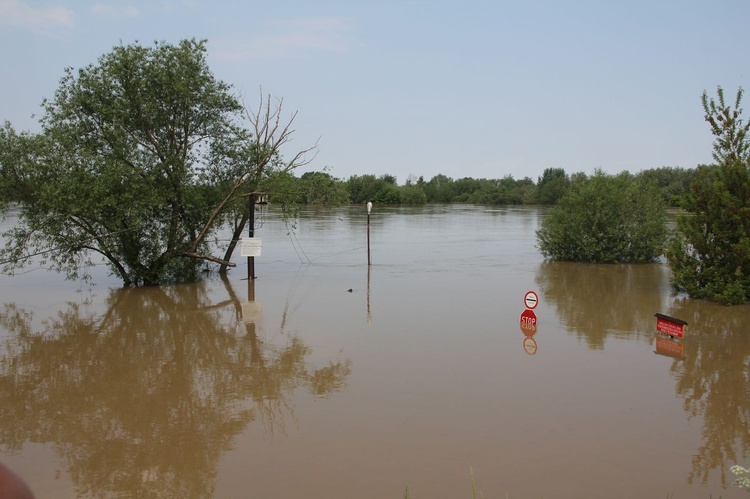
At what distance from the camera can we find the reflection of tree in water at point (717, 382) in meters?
7.23

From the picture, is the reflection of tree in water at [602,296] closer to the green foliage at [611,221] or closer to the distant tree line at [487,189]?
the green foliage at [611,221]

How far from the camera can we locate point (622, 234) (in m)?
24.9

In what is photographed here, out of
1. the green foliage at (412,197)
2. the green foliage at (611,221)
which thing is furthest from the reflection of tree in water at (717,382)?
the green foliage at (412,197)

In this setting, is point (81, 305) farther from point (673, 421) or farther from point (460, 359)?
point (673, 421)

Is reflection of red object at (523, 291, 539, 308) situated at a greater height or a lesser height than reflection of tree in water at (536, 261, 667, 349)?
greater

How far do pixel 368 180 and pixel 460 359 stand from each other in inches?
3709

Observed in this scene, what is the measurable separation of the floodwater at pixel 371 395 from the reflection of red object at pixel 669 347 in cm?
7

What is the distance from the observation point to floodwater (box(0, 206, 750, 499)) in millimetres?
6629

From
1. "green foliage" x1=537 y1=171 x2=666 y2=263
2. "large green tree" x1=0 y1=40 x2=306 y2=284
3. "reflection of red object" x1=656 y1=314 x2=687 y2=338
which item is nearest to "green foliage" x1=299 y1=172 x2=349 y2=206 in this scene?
"large green tree" x1=0 y1=40 x2=306 y2=284

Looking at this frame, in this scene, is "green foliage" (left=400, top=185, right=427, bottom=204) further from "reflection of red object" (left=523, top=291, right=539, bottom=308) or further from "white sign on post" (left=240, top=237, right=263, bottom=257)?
"reflection of red object" (left=523, top=291, right=539, bottom=308)

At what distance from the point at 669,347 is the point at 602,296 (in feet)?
20.7

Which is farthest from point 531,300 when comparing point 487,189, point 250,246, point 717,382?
point 487,189

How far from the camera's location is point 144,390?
9422 millimetres

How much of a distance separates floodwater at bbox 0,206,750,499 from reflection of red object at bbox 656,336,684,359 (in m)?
0.07
